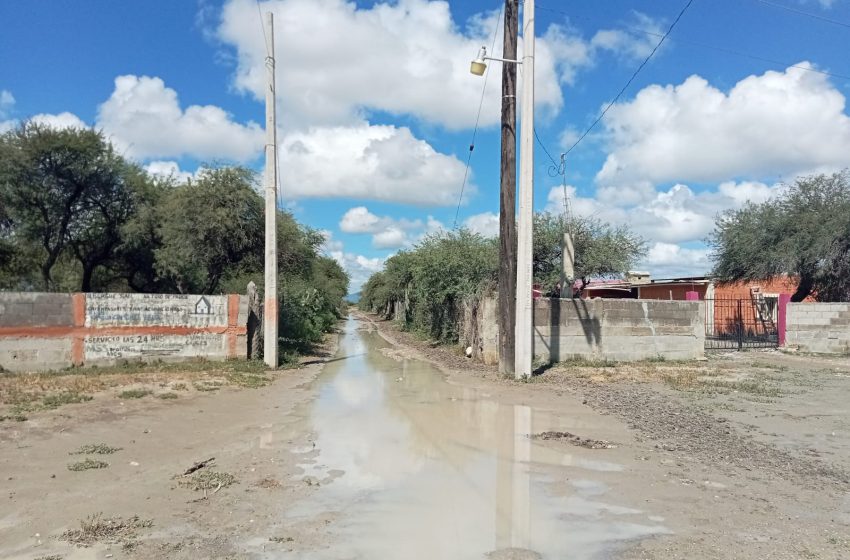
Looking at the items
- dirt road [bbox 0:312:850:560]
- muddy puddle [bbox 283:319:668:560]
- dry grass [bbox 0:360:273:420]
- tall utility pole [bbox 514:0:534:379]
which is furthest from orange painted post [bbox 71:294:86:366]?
tall utility pole [bbox 514:0:534:379]

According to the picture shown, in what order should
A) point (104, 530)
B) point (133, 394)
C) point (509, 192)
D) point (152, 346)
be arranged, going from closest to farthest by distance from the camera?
point (104, 530) → point (133, 394) → point (509, 192) → point (152, 346)

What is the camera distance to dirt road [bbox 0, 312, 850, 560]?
16.4 ft

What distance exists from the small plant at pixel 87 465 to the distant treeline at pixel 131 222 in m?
14.2

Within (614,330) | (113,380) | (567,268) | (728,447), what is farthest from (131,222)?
(728,447)

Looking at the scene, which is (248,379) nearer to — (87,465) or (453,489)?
(87,465)

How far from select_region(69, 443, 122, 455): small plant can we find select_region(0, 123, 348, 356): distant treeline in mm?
13401

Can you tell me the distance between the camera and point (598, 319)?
17609 mm

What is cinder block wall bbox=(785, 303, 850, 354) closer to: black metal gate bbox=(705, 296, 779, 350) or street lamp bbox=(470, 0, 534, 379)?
black metal gate bbox=(705, 296, 779, 350)

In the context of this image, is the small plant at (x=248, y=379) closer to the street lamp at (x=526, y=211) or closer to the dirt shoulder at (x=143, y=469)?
the dirt shoulder at (x=143, y=469)

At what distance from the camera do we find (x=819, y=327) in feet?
69.9

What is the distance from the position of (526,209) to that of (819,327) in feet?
44.1

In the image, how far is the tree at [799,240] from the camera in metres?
25.8

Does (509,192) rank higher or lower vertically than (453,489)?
higher

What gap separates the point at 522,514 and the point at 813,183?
1124 inches
